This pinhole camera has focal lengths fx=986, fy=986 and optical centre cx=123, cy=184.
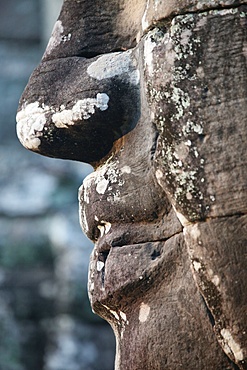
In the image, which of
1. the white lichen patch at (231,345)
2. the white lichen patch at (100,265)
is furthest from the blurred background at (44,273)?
the white lichen patch at (231,345)

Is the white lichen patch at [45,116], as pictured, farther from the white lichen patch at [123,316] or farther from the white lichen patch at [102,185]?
the white lichen patch at [123,316]

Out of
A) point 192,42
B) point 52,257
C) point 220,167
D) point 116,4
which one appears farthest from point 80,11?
point 52,257

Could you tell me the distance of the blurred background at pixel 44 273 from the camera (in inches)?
161

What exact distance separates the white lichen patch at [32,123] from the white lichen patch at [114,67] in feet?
0.30

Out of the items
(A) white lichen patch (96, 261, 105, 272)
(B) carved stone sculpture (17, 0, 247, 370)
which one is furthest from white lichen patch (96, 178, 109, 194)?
(A) white lichen patch (96, 261, 105, 272)

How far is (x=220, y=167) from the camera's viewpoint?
4.25ft

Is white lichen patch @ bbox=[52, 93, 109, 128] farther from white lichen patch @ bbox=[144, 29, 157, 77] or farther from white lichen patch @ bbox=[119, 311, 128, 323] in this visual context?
white lichen patch @ bbox=[119, 311, 128, 323]

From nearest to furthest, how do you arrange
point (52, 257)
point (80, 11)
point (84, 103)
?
point (84, 103) → point (80, 11) → point (52, 257)

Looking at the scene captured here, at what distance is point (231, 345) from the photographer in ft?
4.27

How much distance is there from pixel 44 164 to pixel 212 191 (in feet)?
11.2

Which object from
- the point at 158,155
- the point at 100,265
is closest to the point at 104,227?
the point at 100,265

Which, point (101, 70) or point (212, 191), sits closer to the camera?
point (212, 191)

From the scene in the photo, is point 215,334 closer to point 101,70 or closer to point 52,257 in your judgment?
point 101,70

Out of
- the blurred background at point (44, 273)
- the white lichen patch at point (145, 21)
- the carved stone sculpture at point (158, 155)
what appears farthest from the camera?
the blurred background at point (44, 273)
